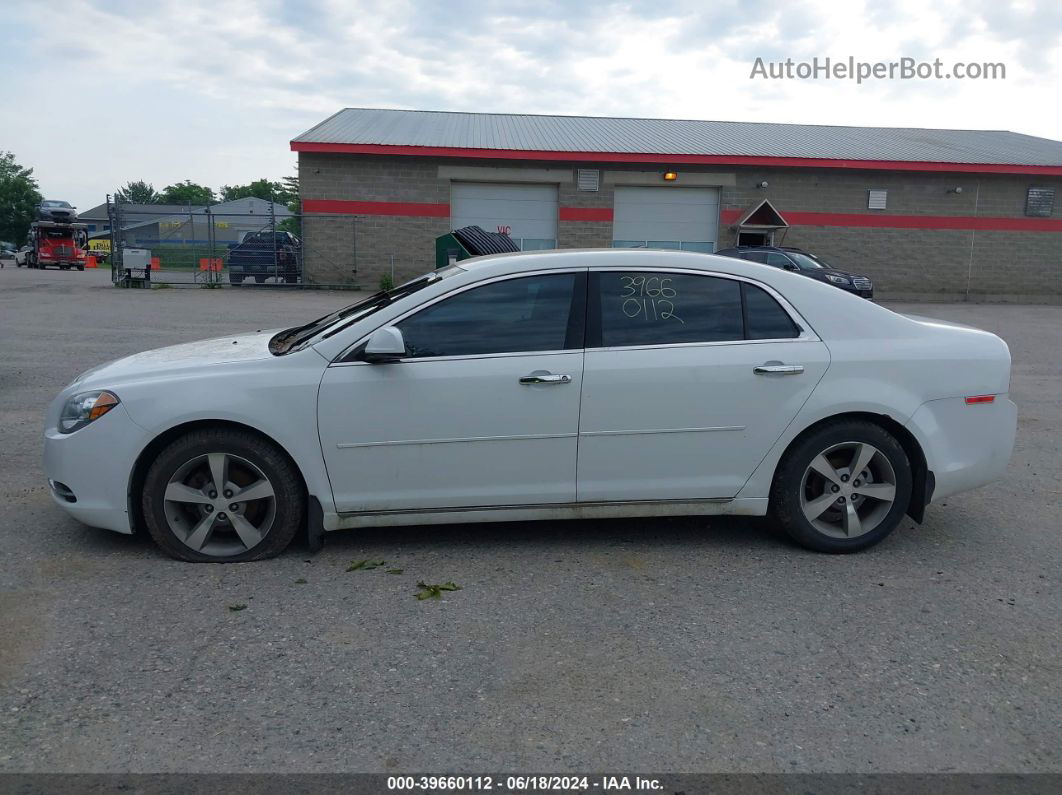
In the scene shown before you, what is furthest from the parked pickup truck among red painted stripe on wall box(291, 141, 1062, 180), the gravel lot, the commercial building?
the gravel lot

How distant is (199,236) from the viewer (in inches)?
1069

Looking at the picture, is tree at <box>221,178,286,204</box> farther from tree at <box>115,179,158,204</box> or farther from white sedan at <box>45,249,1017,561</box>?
white sedan at <box>45,249,1017,561</box>

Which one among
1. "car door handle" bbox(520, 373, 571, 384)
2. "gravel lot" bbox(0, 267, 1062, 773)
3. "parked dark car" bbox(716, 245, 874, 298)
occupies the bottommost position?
"gravel lot" bbox(0, 267, 1062, 773)

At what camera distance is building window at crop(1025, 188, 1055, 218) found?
28.0 m

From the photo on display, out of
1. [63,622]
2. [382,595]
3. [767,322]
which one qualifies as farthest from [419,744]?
[767,322]

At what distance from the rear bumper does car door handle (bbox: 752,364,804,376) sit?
0.68m

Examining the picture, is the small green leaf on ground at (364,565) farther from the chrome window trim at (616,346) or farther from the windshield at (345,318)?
the windshield at (345,318)

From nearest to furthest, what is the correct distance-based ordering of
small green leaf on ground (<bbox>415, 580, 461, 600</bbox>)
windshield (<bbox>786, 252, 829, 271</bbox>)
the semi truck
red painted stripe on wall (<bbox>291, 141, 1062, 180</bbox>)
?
1. small green leaf on ground (<bbox>415, 580, 461, 600</bbox>)
2. windshield (<bbox>786, 252, 829, 271</bbox>)
3. red painted stripe on wall (<bbox>291, 141, 1062, 180</bbox>)
4. the semi truck

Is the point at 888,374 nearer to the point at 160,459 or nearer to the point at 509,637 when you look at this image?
the point at 509,637

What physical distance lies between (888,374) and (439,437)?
237cm

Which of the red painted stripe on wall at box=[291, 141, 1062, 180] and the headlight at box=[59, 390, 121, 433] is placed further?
the red painted stripe on wall at box=[291, 141, 1062, 180]

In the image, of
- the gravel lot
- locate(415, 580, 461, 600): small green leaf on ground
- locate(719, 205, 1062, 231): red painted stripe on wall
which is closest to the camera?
the gravel lot

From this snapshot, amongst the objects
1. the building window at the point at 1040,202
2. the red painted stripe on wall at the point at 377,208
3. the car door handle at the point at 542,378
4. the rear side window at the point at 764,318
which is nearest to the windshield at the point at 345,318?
the car door handle at the point at 542,378

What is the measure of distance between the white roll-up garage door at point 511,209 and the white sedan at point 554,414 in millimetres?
22450
